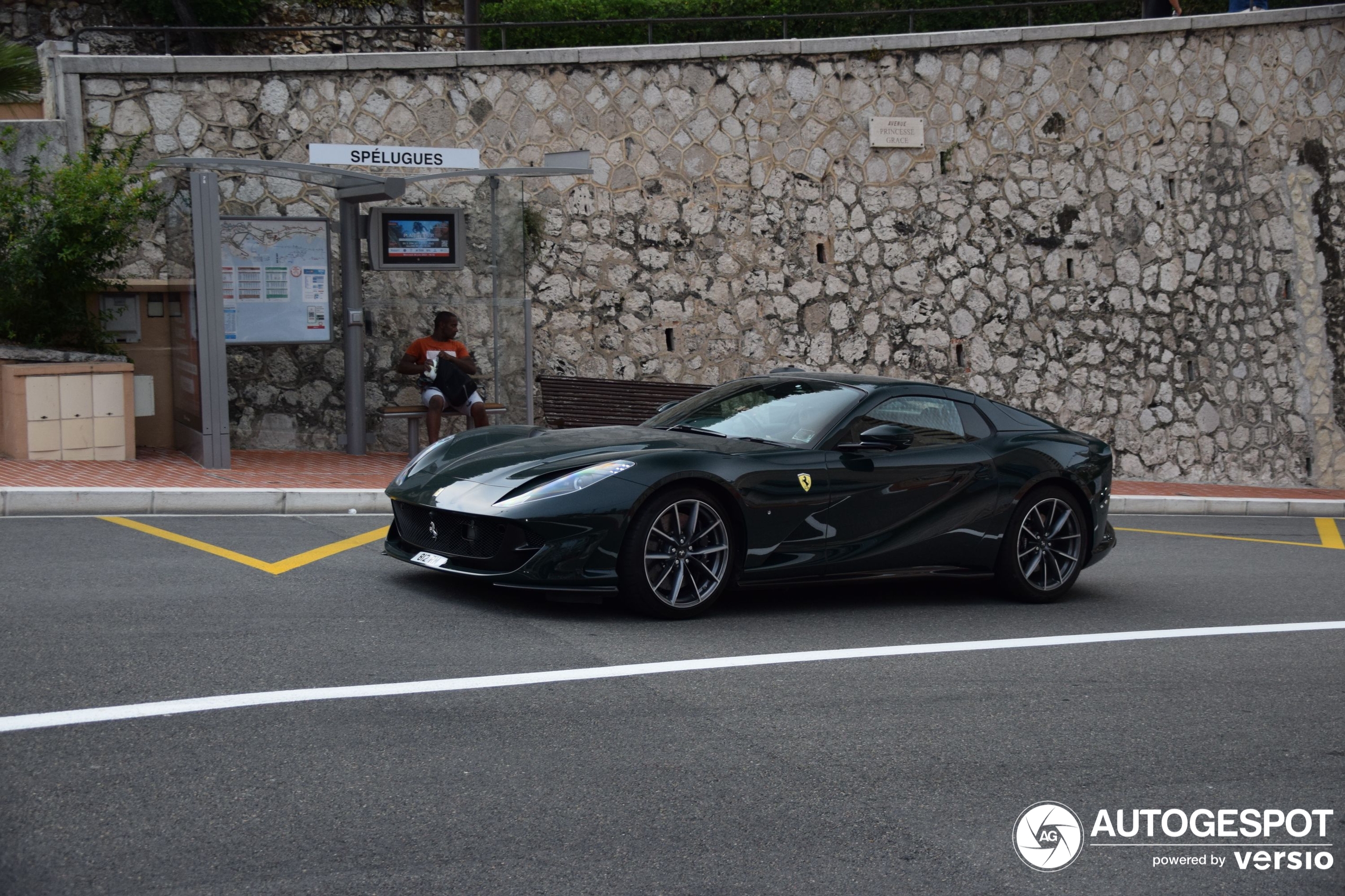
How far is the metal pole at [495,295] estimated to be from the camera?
44.4 ft

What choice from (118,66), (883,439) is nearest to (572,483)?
(883,439)

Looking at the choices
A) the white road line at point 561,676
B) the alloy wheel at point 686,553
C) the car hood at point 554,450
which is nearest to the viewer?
the white road line at point 561,676

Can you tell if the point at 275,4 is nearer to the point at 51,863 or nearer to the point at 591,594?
the point at 591,594

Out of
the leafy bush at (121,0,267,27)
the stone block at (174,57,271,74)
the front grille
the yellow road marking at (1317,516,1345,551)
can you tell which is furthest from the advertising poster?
the leafy bush at (121,0,267,27)

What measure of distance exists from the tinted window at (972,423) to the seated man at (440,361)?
6.19 m

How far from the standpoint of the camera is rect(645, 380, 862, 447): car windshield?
733 cm

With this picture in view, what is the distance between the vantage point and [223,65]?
14.3 metres

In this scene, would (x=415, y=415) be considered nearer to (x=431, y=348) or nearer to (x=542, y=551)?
(x=431, y=348)

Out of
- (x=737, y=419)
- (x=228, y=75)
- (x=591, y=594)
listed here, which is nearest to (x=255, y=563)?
(x=591, y=594)

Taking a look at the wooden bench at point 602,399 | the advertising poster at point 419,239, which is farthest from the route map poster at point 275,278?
the wooden bench at point 602,399

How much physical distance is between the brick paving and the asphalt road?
276 centimetres

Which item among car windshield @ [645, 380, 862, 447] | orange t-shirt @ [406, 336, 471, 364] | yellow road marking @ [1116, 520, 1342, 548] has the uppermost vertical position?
orange t-shirt @ [406, 336, 471, 364]

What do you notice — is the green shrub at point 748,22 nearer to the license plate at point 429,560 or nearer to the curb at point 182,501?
the curb at point 182,501

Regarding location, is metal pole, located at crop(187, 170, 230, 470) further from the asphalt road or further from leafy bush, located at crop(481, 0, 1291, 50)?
leafy bush, located at crop(481, 0, 1291, 50)
